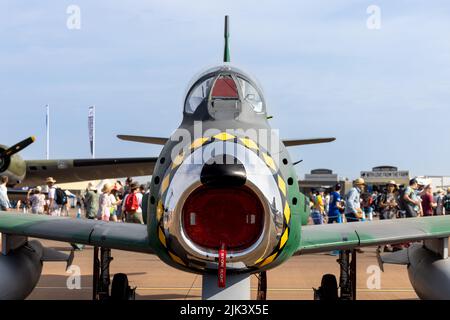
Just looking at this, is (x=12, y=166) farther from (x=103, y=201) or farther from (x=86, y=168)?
(x=103, y=201)

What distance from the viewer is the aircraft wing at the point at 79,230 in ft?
19.7

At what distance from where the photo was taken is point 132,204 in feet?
43.7

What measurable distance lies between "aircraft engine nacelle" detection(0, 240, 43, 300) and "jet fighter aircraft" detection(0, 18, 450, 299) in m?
0.01

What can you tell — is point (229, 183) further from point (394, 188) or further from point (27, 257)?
point (394, 188)

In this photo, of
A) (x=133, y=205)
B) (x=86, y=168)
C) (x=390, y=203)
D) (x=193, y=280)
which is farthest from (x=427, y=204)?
(x=86, y=168)

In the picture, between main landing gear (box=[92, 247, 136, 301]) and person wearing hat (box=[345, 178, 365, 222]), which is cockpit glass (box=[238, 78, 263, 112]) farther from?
person wearing hat (box=[345, 178, 365, 222])

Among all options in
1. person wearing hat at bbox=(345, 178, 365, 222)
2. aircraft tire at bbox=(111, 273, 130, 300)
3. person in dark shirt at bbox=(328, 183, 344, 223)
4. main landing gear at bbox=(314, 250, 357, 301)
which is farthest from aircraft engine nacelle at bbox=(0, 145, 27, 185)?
main landing gear at bbox=(314, 250, 357, 301)

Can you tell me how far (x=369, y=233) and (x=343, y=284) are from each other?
1.49 metres

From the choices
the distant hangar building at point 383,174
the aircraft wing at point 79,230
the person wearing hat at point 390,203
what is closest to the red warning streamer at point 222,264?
the aircraft wing at point 79,230

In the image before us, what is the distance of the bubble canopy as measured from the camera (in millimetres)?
5301

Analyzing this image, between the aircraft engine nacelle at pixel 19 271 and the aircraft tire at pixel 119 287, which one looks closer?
the aircraft engine nacelle at pixel 19 271

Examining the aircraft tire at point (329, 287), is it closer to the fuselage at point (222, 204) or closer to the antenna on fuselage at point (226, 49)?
the fuselage at point (222, 204)
